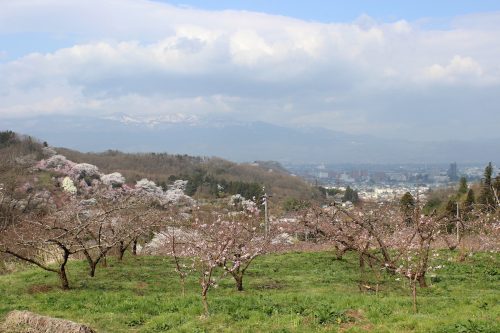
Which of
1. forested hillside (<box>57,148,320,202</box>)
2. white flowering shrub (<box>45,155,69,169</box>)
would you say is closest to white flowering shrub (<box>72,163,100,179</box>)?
white flowering shrub (<box>45,155,69,169</box>)

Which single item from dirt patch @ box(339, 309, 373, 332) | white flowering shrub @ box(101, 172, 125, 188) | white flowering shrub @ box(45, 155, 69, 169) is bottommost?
dirt patch @ box(339, 309, 373, 332)

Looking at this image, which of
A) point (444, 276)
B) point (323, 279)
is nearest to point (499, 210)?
point (444, 276)

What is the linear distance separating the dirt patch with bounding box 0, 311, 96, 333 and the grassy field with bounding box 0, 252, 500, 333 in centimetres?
104

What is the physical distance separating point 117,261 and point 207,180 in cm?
5007

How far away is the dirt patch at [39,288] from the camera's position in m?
14.4

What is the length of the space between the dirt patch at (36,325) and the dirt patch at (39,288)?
4245 millimetres

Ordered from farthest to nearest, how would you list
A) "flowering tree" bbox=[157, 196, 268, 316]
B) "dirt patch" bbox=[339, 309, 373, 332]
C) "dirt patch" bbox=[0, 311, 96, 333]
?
"flowering tree" bbox=[157, 196, 268, 316] < "dirt patch" bbox=[339, 309, 373, 332] < "dirt patch" bbox=[0, 311, 96, 333]

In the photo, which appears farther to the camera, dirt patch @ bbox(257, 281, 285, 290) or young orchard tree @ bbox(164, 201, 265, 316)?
dirt patch @ bbox(257, 281, 285, 290)

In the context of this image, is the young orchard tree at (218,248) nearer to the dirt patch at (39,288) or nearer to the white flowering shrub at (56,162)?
the dirt patch at (39,288)

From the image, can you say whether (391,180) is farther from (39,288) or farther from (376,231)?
(39,288)

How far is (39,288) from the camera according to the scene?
14.7 metres

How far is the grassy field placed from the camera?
951 cm

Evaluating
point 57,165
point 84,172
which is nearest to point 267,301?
point 84,172

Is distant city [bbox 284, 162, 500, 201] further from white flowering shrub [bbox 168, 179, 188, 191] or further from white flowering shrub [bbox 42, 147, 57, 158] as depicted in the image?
white flowering shrub [bbox 42, 147, 57, 158]
